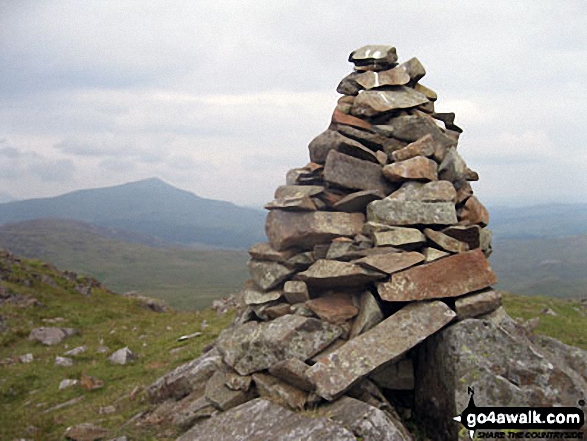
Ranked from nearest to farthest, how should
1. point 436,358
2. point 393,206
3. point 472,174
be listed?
point 436,358, point 393,206, point 472,174

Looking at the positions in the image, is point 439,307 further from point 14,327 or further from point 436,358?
point 14,327

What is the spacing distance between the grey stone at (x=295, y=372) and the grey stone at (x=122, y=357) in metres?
13.4

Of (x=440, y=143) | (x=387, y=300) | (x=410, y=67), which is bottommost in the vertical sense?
(x=387, y=300)

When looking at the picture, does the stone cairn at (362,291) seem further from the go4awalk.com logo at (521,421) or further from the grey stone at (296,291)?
the go4awalk.com logo at (521,421)

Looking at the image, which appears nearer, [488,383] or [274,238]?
[488,383]

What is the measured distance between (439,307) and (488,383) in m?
2.30

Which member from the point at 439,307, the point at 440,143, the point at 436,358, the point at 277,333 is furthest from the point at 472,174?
the point at 277,333

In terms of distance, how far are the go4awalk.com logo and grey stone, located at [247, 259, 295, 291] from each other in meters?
6.41

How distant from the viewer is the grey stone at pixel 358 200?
572 inches

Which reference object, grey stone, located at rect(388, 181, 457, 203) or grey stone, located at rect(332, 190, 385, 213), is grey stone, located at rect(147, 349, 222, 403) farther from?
grey stone, located at rect(388, 181, 457, 203)

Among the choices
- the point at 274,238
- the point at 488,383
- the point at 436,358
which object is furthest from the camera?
the point at 274,238

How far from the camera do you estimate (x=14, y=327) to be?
30312mm

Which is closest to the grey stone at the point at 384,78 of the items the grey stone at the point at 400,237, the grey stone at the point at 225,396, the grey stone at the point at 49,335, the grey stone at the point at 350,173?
the grey stone at the point at 350,173

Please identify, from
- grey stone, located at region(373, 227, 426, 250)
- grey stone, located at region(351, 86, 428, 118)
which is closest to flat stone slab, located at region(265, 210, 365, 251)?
grey stone, located at region(373, 227, 426, 250)
